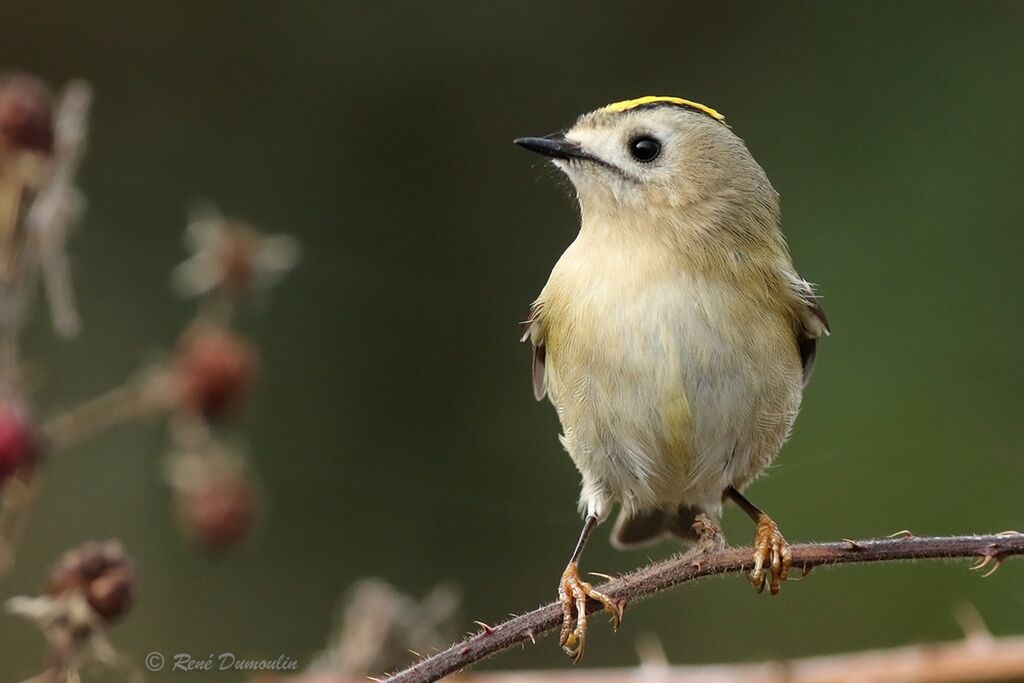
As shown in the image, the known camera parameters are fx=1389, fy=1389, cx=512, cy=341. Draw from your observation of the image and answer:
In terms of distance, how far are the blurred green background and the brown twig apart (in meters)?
2.71

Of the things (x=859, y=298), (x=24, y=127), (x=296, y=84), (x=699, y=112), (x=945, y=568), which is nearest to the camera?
(x=24, y=127)

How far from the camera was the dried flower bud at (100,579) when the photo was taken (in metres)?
1.64


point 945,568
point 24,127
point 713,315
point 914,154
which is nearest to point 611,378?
point 713,315

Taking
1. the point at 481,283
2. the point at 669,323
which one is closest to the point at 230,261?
Result: the point at 669,323

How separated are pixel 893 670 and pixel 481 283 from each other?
3.71 meters

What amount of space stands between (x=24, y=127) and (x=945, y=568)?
377 cm

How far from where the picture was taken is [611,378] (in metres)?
2.42

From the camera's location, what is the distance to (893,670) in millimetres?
2174

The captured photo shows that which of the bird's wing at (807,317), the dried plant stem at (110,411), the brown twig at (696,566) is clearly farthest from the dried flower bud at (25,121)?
the bird's wing at (807,317)

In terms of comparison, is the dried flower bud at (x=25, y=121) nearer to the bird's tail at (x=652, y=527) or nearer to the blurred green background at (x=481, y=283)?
the bird's tail at (x=652, y=527)

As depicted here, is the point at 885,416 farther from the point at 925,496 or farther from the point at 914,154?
the point at 914,154

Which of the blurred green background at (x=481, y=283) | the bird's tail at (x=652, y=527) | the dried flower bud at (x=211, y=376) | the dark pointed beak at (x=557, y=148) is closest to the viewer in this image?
the dried flower bud at (x=211, y=376)

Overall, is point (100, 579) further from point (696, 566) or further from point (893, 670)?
point (893, 670)

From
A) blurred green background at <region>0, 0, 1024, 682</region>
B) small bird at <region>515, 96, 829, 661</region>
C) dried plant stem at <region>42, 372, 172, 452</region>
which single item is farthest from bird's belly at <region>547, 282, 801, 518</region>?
blurred green background at <region>0, 0, 1024, 682</region>
